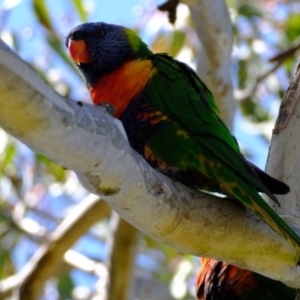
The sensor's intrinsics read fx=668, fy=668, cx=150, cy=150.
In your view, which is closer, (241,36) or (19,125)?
(19,125)

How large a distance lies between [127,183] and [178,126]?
0.56 m

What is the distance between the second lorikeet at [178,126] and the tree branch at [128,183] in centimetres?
8

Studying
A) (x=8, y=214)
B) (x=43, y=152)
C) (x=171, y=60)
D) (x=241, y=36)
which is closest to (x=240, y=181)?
(x=171, y=60)

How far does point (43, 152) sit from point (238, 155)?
708 millimetres

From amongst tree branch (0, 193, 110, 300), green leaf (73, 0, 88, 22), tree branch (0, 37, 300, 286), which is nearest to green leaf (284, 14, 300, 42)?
green leaf (73, 0, 88, 22)

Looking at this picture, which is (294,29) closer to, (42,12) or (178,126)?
(42,12)

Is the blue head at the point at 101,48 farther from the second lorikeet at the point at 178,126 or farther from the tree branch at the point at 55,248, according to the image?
the tree branch at the point at 55,248

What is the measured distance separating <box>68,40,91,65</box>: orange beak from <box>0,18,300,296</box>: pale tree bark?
2.83 feet

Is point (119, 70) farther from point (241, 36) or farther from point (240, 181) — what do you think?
point (241, 36)

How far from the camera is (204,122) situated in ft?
5.72

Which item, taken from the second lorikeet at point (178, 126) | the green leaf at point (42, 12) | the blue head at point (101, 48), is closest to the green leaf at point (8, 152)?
the green leaf at point (42, 12)

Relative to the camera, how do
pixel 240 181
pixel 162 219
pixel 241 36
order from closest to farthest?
1. pixel 162 219
2. pixel 240 181
3. pixel 241 36

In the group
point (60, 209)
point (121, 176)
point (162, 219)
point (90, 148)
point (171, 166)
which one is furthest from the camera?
point (60, 209)

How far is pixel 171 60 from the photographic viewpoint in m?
1.93
